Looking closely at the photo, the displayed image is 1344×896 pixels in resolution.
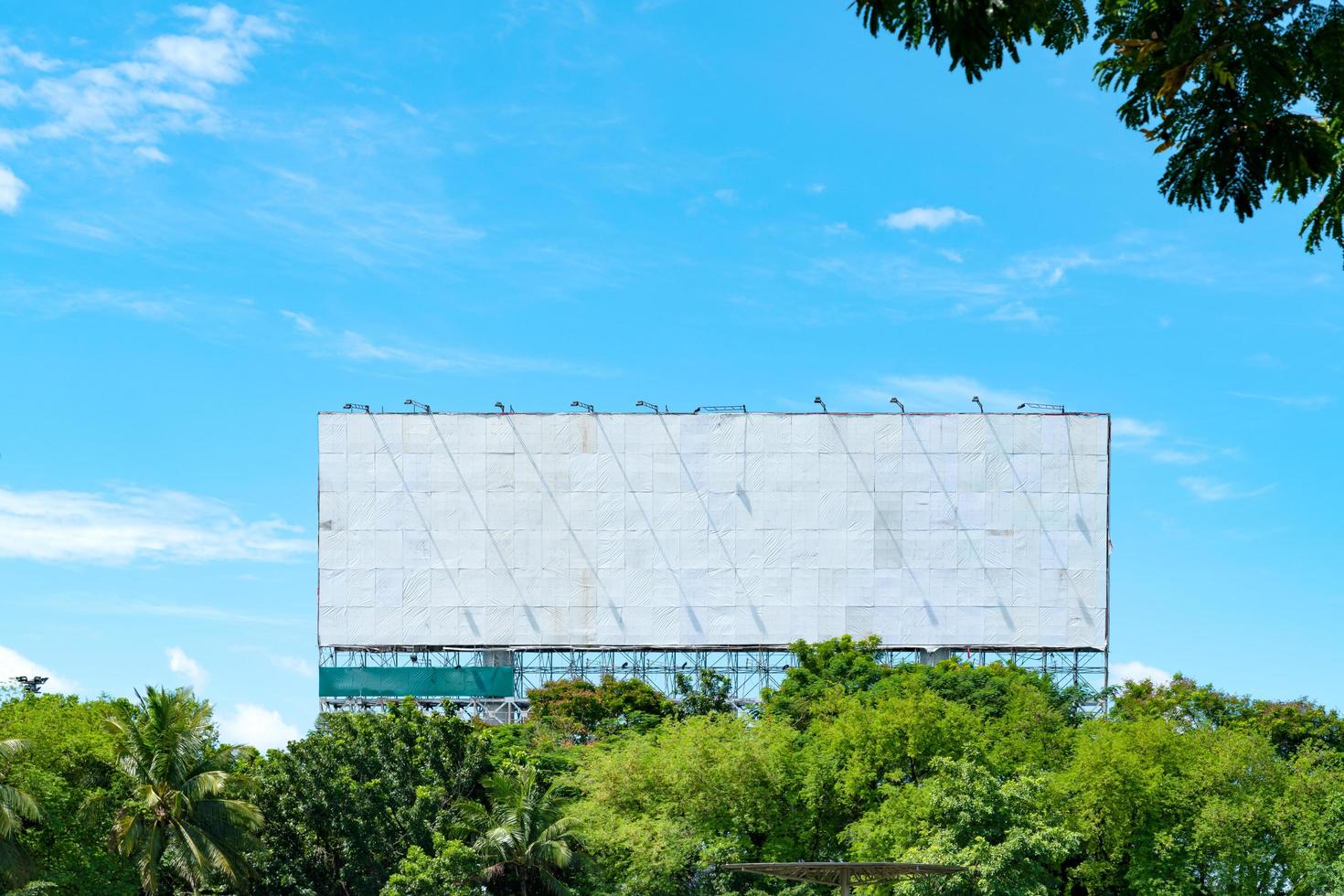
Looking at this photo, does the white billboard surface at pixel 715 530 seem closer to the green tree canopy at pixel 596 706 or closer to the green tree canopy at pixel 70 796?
the green tree canopy at pixel 596 706

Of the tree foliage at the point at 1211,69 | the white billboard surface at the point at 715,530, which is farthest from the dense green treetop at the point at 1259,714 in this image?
the tree foliage at the point at 1211,69

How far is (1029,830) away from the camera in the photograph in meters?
31.7

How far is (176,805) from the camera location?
30984 mm

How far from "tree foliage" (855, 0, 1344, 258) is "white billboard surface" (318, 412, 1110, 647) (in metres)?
56.4

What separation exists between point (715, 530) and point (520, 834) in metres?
31.9

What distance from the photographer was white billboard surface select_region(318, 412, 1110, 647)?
61.9m

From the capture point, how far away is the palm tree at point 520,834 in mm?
30719

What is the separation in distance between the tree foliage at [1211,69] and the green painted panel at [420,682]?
57.1 meters

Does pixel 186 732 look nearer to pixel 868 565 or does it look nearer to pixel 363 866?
pixel 363 866

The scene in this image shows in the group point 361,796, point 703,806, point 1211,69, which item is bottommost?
point 703,806

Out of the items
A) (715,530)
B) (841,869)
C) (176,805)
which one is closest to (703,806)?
(176,805)

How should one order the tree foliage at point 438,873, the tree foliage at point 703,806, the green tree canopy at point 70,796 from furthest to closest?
1. the tree foliage at point 703,806
2. the green tree canopy at point 70,796
3. the tree foliage at point 438,873

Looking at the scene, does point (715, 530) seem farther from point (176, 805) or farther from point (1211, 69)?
point (1211, 69)

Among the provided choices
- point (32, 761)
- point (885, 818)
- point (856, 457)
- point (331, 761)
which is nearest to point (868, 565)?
point (856, 457)
